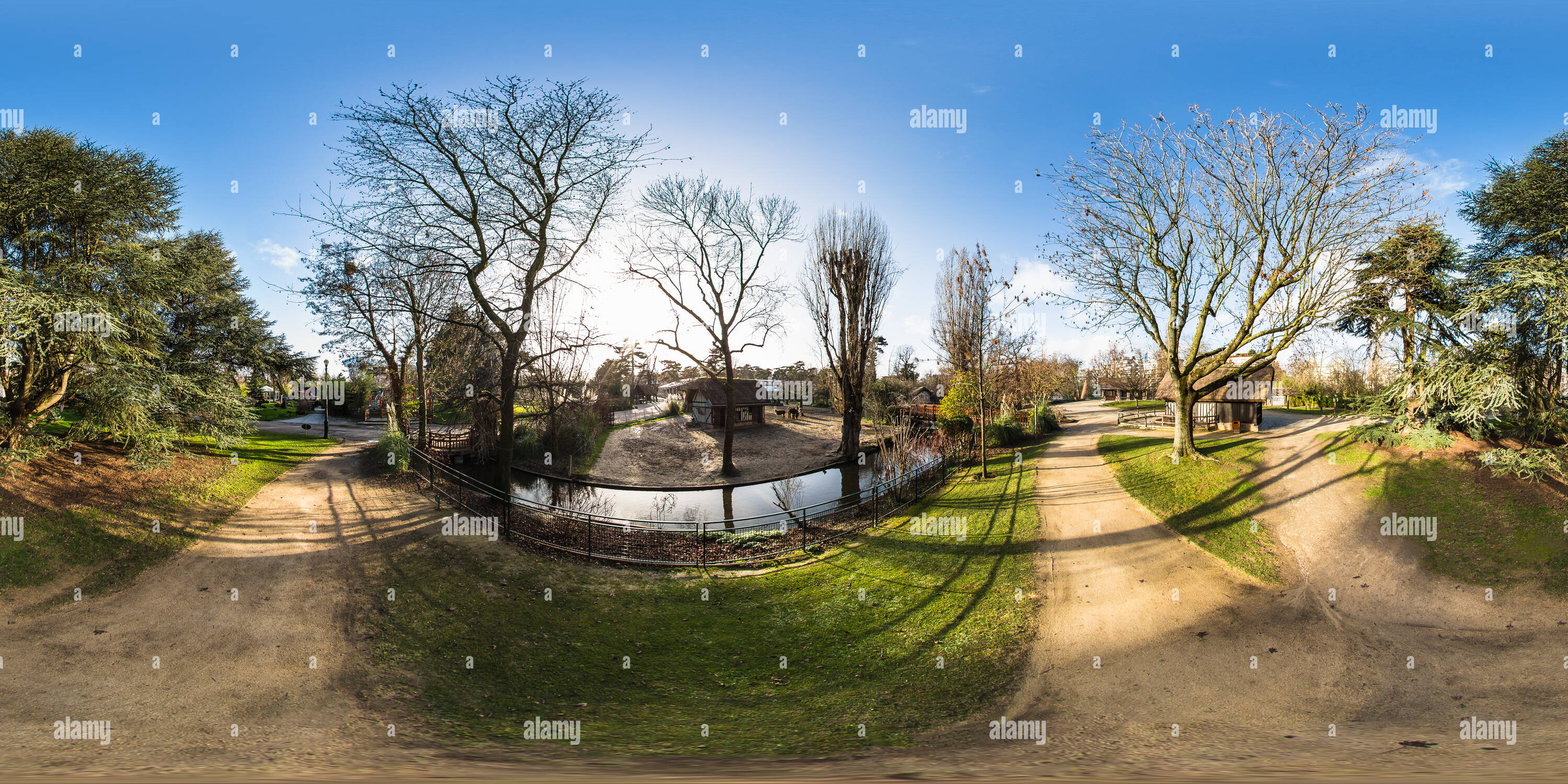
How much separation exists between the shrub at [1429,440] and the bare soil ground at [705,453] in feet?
57.2

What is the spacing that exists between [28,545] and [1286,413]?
39965 millimetres

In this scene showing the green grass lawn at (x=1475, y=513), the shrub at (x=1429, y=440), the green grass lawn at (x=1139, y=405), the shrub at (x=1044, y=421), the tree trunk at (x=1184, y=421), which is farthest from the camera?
the green grass lawn at (x=1139, y=405)

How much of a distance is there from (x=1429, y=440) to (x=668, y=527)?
18.0 metres

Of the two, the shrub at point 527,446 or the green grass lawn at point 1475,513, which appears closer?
the green grass lawn at point 1475,513

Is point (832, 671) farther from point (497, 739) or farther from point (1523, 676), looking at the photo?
point (1523, 676)

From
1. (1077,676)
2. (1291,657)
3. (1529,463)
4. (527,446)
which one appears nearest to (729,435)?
(527,446)

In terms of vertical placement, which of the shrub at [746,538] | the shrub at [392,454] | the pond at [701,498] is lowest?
the pond at [701,498]

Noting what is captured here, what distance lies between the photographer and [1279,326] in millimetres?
13398

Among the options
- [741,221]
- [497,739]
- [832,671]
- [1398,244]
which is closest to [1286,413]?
[1398,244]

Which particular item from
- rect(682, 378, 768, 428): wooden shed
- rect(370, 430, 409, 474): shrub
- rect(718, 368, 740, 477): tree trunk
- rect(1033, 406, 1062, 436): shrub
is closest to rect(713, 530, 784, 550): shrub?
rect(370, 430, 409, 474): shrub

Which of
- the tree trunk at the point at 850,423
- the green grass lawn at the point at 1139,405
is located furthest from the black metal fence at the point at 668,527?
the green grass lawn at the point at 1139,405

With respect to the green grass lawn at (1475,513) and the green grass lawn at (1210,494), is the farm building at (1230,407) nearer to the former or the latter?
the green grass lawn at (1210,494)

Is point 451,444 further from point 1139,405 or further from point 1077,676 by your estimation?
point 1139,405

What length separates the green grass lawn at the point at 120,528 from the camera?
8227 mm
